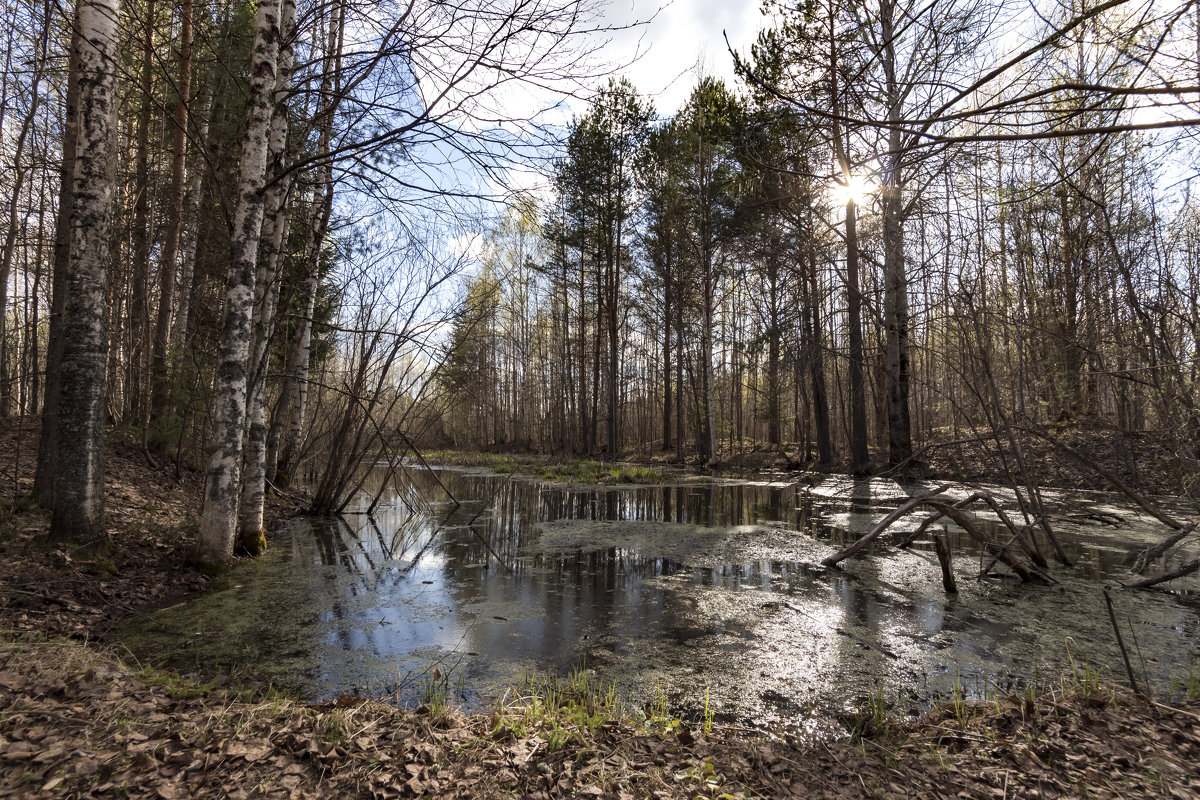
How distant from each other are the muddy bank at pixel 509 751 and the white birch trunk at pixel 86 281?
2327 millimetres

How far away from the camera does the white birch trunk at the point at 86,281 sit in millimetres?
4172

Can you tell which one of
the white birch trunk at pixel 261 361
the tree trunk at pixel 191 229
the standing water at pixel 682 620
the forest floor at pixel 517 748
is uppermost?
the tree trunk at pixel 191 229

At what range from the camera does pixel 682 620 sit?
4160 millimetres

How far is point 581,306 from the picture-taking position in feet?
68.0

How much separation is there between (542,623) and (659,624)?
91cm

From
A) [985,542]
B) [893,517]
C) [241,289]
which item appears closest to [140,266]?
[241,289]

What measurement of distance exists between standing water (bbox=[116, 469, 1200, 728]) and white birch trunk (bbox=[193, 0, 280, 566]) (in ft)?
3.19

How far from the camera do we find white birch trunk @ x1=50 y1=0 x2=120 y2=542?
417 centimetres

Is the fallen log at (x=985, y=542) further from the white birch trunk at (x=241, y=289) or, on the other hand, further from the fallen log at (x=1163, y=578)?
the white birch trunk at (x=241, y=289)

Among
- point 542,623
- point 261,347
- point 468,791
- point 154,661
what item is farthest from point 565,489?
point 468,791

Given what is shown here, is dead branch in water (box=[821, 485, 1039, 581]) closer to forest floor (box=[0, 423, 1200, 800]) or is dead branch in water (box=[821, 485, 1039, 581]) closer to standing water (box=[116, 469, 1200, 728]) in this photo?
standing water (box=[116, 469, 1200, 728])

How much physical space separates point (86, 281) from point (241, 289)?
1.02 m

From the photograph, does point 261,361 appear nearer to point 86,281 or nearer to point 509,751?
point 86,281

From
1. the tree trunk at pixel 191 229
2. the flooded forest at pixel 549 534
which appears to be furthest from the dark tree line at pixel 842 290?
the tree trunk at pixel 191 229
